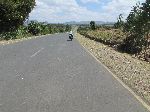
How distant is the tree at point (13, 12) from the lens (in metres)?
Answer: 59.2

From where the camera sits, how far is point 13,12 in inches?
2378

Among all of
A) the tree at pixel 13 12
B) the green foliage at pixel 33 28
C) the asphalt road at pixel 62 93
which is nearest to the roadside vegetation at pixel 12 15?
the tree at pixel 13 12

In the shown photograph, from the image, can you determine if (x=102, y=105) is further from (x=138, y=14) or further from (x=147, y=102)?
(x=138, y=14)

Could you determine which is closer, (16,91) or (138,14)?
(16,91)

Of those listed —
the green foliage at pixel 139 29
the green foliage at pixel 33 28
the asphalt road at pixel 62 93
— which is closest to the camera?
the asphalt road at pixel 62 93

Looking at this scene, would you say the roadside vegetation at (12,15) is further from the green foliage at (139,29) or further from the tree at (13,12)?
the green foliage at (139,29)

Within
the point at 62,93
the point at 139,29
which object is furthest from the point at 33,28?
the point at 62,93

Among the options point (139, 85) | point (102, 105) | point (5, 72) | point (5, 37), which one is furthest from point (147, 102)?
point (5, 37)

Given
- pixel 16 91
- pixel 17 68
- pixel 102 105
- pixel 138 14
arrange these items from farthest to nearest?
1. pixel 138 14
2. pixel 17 68
3. pixel 16 91
4. pixel 102 105

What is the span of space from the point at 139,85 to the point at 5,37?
48954 millimetres

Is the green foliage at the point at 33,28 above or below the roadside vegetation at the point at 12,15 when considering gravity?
below

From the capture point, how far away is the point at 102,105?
8922mm

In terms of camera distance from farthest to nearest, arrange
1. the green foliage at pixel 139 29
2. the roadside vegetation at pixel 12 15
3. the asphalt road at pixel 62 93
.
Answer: the roadside vegetation at pixel 12 15, the green foliage at pixel 139 29, the asphalt road at pixel 62 93

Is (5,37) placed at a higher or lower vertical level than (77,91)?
lower
